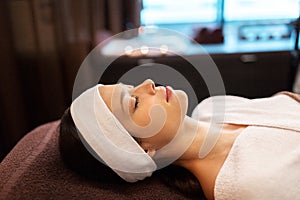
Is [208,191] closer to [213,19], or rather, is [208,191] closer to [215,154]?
[215,154]

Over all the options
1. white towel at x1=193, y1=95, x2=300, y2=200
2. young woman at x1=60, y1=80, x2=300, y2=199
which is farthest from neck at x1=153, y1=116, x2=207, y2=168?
white towel at x1=193, y1=95, x2=300, y2=200

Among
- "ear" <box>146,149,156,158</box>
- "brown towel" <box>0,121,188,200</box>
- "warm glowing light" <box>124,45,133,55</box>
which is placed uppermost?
"ear" <box>146,149,156,158</box>

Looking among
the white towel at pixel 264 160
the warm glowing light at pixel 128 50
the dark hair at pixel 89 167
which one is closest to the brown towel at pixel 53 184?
the dark hair at pixel 89 167

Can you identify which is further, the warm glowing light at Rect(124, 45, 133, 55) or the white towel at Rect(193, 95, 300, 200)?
the warm glowing light at Rect(124, 45, 133, 55)

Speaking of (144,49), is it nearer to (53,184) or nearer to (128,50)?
(128,50)

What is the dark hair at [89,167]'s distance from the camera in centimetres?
92

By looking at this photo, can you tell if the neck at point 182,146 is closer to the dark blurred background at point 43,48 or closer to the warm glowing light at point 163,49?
the warm glowing light at point 163,49

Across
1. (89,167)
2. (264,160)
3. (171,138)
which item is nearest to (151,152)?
(171,138)

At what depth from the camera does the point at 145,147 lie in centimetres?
99

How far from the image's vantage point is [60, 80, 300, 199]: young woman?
90cm

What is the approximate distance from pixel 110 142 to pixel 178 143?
22cm

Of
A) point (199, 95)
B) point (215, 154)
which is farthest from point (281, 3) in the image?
point (215, 154)

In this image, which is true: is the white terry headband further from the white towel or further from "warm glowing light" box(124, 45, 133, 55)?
"warm glowing light" box(124, 45, 133, 55)

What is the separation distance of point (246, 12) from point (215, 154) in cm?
168
